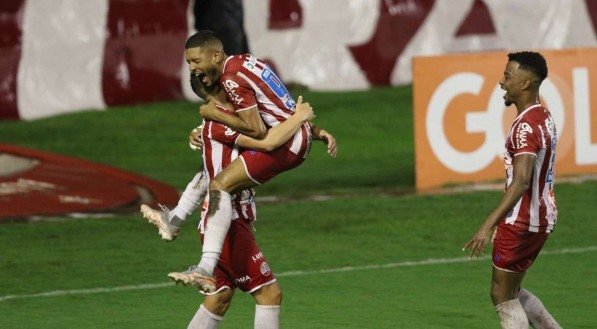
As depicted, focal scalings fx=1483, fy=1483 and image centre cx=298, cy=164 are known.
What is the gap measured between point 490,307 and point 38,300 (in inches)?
136

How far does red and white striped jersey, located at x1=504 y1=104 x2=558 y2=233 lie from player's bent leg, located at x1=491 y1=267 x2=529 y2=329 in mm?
309

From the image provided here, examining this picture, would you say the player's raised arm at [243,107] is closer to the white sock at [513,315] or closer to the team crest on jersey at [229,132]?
the team crest on jersey at [229,132]

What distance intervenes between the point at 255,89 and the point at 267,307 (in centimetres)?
126

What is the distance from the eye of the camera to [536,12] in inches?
934

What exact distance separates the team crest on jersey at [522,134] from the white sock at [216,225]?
5.35 feet

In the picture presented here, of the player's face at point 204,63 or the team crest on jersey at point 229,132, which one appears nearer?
the player's face at point 204,63

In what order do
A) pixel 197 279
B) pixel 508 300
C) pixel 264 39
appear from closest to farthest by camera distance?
pixel 197 279, pixel 508 300, pixel 264 39

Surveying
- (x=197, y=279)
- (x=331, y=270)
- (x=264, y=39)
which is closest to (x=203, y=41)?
(x=197, y=279)

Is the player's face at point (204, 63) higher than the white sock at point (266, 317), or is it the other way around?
the player's face at point (204, 63)

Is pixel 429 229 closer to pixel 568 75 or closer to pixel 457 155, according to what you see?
pixel 457 155

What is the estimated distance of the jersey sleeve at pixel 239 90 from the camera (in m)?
7.92

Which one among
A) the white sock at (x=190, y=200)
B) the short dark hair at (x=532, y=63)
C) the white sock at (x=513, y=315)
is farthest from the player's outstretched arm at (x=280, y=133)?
the white sock at (x=513, y=315)

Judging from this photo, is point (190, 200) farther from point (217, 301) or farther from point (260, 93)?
point (260, 93)

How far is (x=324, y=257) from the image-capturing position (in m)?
13.2
